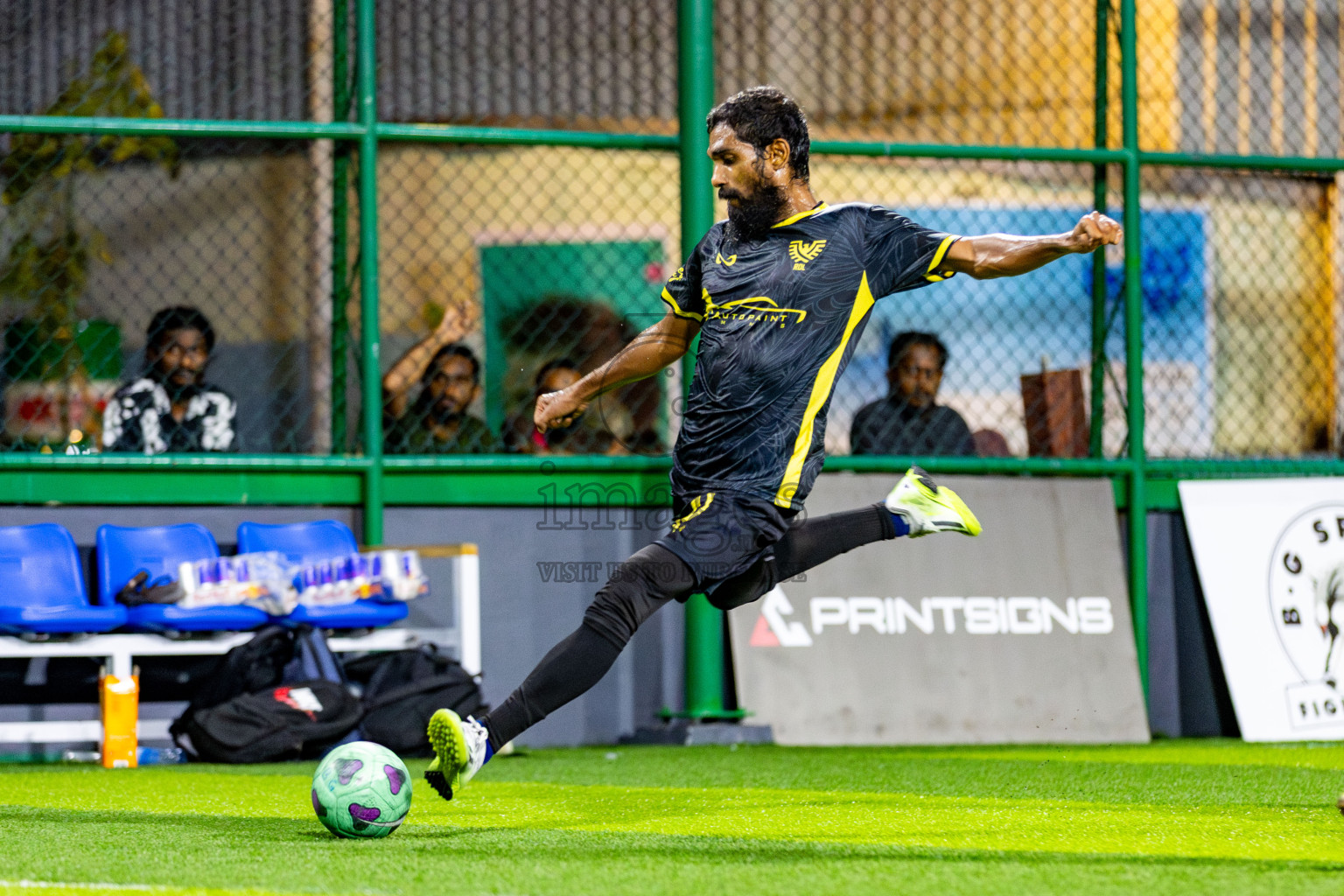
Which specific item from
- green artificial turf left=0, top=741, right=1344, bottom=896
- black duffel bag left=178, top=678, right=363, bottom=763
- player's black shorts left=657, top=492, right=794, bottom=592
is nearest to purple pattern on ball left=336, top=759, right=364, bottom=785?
green artificial turf left=0, top=741, right=1344, bottom=896

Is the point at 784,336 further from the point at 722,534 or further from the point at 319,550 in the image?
the point at 319,550

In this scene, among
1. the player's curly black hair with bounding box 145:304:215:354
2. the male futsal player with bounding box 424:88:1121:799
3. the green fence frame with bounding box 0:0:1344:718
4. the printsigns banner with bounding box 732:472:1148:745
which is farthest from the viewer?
the printsigns banner with bounding box 732:472:1148:745

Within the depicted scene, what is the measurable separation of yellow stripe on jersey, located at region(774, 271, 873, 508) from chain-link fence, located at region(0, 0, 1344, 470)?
11.1 ft

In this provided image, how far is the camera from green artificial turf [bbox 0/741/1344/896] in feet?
10.5

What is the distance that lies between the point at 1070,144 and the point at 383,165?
13.4 feet

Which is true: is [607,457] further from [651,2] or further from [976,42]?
[976,42]

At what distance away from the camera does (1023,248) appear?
4207 mm

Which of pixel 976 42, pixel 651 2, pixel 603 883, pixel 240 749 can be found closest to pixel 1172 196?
pixel 976 42

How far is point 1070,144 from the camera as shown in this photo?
32.3ft

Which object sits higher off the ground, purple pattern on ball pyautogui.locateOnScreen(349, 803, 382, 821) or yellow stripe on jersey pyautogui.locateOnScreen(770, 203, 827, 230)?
yellow stripe on jersey pyautogui.locateOnScreen(770, 203, 827, 230)

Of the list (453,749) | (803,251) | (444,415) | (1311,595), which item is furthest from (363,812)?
(1311,595)

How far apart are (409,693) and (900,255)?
312cm

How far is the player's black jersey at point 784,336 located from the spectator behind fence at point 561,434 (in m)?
3.32

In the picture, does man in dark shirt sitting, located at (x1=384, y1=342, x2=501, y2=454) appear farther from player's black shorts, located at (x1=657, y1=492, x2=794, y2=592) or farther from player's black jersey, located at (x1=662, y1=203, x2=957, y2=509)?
player's black shorts, located at (x1=657, y1=492, x2=794, y2=592)
